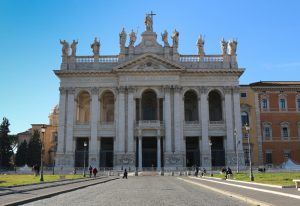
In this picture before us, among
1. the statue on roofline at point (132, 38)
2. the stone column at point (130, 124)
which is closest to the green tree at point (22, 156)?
the stone column at point (130, 124)

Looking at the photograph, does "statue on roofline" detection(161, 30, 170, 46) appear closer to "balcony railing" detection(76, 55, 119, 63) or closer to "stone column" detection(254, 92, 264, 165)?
"balcony railing" detection(76, 55, 119, 63)

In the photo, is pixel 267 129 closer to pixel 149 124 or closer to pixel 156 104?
pixel 156 104

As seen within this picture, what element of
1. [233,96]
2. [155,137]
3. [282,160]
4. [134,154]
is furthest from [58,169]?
[282,160]

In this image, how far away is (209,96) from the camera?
224ft

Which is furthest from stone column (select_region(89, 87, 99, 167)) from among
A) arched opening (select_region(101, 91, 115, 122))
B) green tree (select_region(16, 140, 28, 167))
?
green tree (select_region(16, 140, 28, 167))

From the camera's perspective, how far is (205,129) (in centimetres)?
6281

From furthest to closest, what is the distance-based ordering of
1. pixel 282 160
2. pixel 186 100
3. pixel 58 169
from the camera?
1. pixel 186 100
2. pixel 282 160
3. pixel 58 169

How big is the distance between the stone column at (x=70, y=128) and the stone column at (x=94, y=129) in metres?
3.08

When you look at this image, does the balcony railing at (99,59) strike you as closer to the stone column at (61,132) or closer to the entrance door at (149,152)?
the stone column at (61,132)

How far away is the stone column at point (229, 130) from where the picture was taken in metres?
61.4

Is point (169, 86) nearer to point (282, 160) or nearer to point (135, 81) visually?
point (135, 81)

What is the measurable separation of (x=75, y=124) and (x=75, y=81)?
7233mm

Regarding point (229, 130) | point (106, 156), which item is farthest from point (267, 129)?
point (106, 156)

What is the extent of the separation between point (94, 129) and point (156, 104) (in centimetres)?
1156
